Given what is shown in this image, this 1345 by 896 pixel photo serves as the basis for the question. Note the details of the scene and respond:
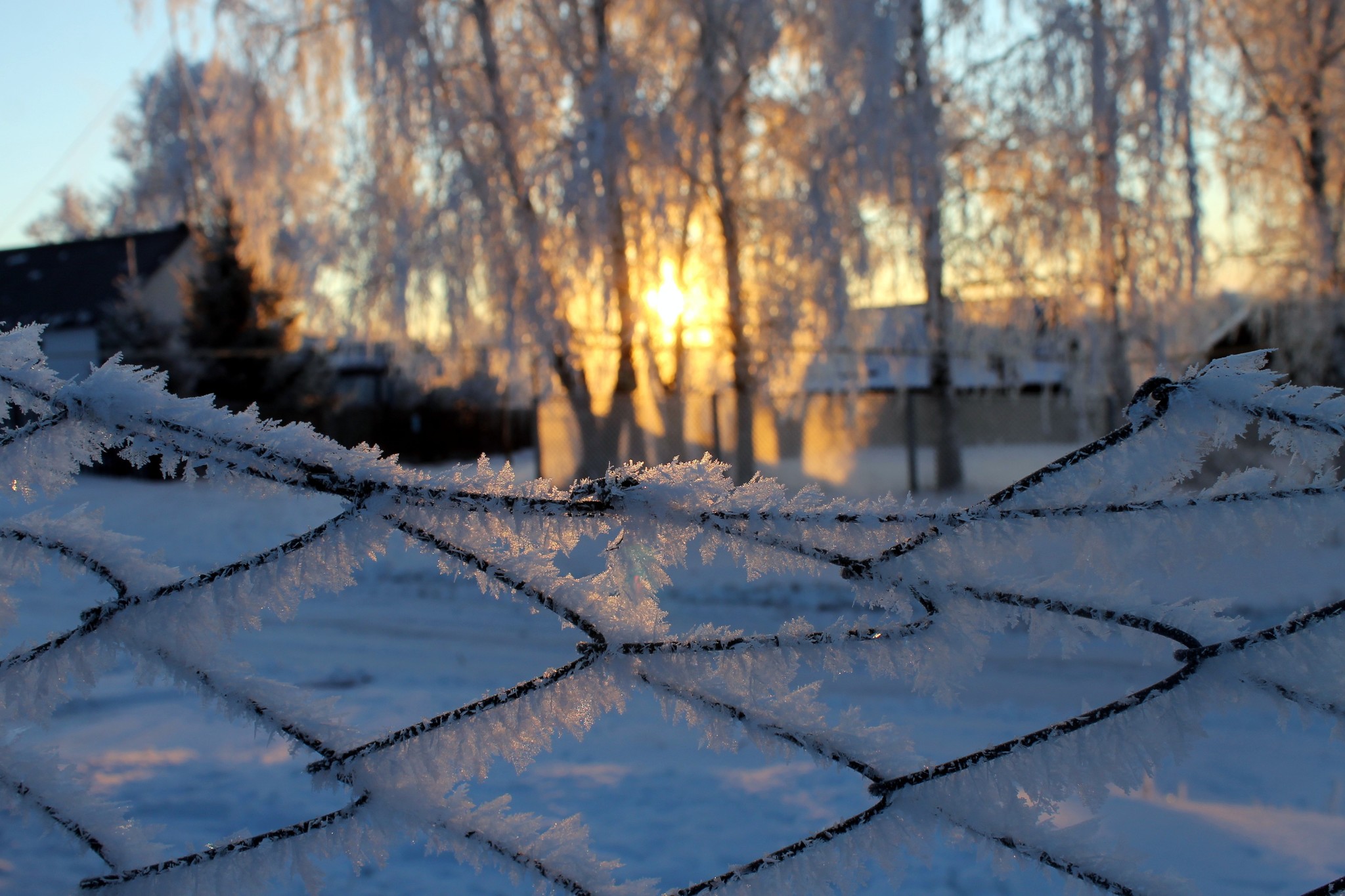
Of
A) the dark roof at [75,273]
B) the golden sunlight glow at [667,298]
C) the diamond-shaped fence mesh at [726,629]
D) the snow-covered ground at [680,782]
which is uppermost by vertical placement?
the dark roof at [75,273]

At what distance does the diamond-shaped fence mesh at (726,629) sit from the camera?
0.69 meters

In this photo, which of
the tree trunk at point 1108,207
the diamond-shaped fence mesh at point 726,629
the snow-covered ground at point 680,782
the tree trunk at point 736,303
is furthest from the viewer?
the tree trunk at point 736,303

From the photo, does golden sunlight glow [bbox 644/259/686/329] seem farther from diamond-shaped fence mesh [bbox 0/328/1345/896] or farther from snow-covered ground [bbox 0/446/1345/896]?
diamond-shaped fence mesh [bbox 0/328/1345/896]

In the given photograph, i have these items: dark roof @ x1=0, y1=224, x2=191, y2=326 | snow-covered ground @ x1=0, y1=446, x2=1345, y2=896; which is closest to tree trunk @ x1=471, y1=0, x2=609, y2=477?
snow-covered ground @ x1=0, y1=446, x2=1345, y2=896

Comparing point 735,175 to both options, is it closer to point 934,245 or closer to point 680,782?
point 934,245

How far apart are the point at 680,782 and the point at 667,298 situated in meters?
8.03

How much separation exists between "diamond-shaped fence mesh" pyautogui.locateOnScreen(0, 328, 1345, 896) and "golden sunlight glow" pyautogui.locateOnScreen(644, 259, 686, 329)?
9.03m

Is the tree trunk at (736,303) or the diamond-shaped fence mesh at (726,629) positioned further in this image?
the tree trunk at (736,303)

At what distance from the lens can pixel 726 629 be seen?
0.85 m

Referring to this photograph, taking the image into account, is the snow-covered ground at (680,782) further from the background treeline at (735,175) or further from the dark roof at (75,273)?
the dark roof at (75,273)

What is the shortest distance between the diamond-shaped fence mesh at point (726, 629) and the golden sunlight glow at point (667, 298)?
903 cm


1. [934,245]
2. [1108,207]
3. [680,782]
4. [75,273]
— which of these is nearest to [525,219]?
[934,245]

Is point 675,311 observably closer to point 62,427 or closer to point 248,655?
point 248,655

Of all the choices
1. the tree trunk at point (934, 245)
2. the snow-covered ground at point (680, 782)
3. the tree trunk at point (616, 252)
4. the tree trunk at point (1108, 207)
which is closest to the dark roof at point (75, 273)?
the tree trunk at point (616, 252)
